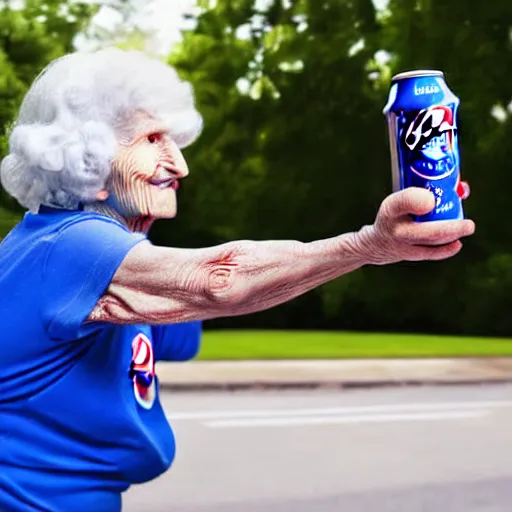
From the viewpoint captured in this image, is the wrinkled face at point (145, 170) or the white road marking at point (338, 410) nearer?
the wrinkled face at point (145, 170)

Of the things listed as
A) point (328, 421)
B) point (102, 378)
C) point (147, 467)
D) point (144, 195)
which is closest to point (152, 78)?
point (144, 195)

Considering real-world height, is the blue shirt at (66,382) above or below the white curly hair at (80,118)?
below

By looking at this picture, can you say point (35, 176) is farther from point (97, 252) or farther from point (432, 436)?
point (432, 436)

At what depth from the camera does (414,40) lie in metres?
22.7

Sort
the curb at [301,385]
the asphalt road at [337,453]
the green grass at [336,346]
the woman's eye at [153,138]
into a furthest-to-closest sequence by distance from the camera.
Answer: the green grass at [336,346], the curb at [301,385], the asphalt road at [337,453], the woman's eye at [153,138]

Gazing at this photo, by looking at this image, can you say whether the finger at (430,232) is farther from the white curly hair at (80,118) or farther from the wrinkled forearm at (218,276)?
the white curly hair at (80,118)

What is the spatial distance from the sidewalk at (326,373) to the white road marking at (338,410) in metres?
1.41

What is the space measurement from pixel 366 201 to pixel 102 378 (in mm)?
21714

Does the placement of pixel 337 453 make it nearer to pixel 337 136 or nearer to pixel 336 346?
pixel 336 346

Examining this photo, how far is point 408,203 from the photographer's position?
1.46 meters

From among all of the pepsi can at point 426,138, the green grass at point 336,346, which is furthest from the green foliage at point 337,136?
the pepsi can at point 426,138

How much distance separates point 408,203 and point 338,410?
29.7 ft

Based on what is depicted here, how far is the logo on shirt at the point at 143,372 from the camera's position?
1659 mm

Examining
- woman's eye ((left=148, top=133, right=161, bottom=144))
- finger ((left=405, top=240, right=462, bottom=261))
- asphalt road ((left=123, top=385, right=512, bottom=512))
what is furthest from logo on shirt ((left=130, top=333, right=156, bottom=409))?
asphalt road ((left=123, top=385, right=512, bottom=512))
